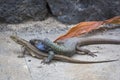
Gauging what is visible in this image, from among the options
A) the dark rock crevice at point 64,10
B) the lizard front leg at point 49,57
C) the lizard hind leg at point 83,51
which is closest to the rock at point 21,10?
the dark rock crevice at point 64,10

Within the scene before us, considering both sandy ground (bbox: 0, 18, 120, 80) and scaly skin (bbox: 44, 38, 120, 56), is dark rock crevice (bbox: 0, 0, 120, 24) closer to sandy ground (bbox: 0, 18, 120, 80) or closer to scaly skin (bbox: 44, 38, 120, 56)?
sandy ground (bbox: 0, 18, 120, 80)

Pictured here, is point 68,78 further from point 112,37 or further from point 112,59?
point 112,37

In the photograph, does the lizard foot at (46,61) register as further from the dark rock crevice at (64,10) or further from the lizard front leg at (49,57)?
the dark rock crevice at (64,10)

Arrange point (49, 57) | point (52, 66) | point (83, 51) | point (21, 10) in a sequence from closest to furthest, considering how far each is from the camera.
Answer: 1. point (52, 66)
2. point (49, 57)
3. point (83, 51)
4. point (21, 10)

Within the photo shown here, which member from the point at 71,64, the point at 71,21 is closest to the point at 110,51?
the point at 71,64

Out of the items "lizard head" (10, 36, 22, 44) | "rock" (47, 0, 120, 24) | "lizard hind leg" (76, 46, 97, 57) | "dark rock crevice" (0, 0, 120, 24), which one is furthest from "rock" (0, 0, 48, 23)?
"lizard hind leg" (76, 46, 97, 57)

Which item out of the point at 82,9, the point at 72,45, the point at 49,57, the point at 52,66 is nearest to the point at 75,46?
the point at 72,45

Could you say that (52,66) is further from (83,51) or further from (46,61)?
(83,51)
